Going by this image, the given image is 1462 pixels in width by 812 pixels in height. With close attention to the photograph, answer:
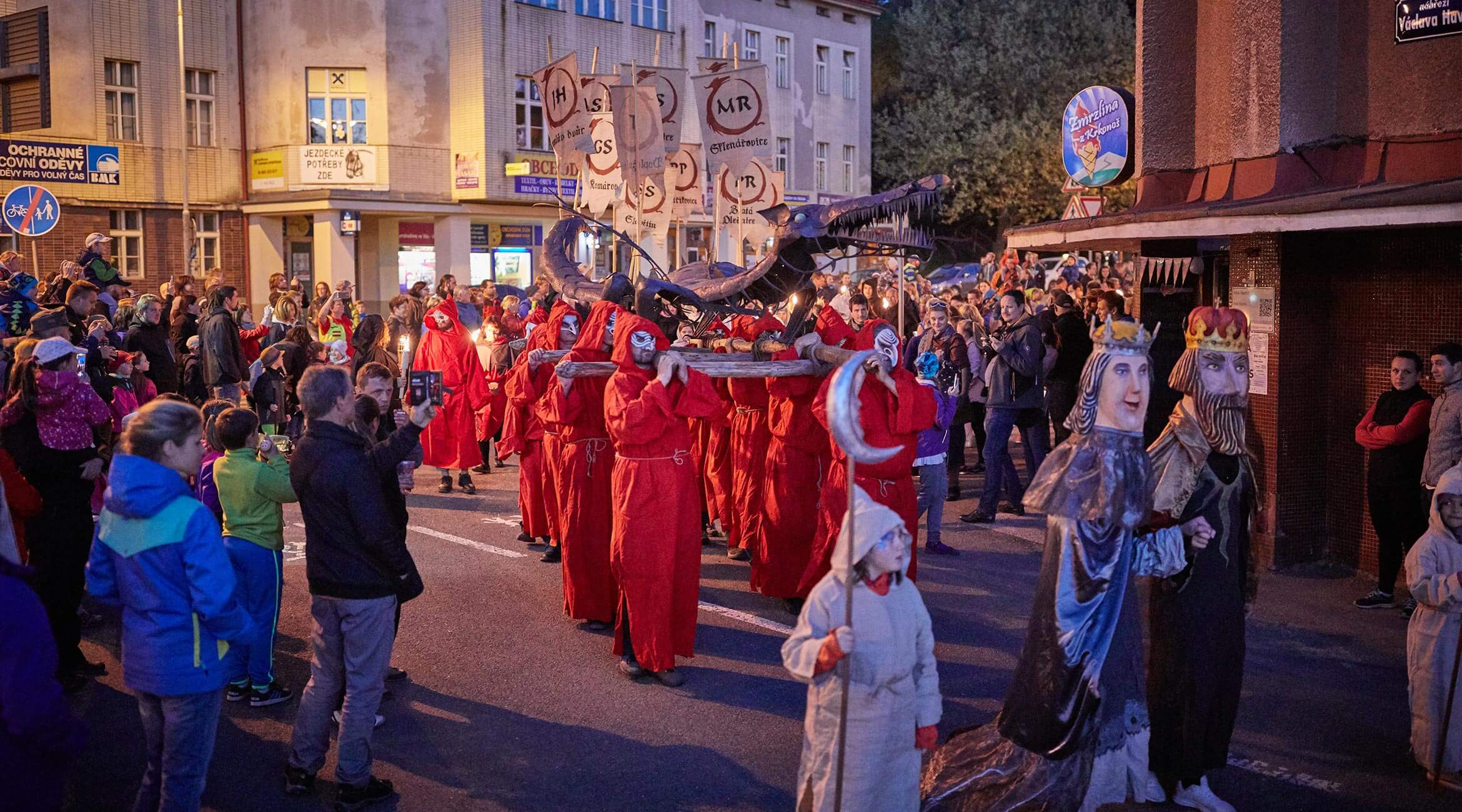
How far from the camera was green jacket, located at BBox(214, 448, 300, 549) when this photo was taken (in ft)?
19.9

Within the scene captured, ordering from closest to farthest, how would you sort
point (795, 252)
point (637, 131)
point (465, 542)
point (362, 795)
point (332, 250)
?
point (362, 795) < point (795, 252) < point (465, 542) < point (637, 131) < point (332, 250)

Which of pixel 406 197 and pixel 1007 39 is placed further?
→ pixel 1007 39

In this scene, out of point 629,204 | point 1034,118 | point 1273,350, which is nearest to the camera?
point 1273,350

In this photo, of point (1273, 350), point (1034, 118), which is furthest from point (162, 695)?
point (1034, 118)

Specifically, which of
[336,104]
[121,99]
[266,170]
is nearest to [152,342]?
[121,99]

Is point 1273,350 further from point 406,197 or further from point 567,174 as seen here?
point 406,197

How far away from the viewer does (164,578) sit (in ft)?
14.6

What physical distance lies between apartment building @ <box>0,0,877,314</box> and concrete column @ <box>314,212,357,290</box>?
1.8 inches

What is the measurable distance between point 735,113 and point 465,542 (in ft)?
20.9

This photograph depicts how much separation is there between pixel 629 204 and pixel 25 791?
11338 millimetres

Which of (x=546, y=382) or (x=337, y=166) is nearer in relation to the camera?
(x=546, y=382)

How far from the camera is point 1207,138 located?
998 centimetres

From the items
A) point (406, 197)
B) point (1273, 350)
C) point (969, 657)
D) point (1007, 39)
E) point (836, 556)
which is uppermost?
point (1007, 39)

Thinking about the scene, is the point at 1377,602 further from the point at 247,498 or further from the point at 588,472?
the point at 247,498
